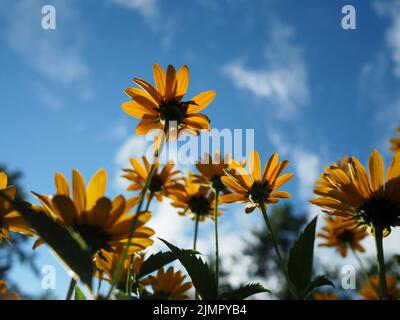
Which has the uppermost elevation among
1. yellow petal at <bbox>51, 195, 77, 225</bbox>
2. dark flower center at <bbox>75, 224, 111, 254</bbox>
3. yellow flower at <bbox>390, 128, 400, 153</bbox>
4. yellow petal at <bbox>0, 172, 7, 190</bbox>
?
yellow flower at <bbox>390, 128, 400, 153</bbox>

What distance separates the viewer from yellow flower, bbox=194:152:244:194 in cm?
197

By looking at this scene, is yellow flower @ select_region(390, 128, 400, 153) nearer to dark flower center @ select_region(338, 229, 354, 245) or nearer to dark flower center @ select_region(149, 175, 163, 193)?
dark flower center @ select_region(338, 229, 354, 245)

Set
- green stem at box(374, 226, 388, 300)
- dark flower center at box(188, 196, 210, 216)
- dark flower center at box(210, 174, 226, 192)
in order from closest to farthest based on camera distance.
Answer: green stem at box(374, 226, 388, 300)
dark flower center at box(210, 174, 226, 192)
dark flower center at box(188, 196, 210, 216)

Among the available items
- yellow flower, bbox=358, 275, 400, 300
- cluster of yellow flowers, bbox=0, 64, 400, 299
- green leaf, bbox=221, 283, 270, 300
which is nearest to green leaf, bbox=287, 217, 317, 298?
cluster of yellow flowers, bbox=0, 64, 400, 299

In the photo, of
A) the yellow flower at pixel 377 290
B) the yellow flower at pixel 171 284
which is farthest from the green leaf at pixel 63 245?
the yellow flower at pixel 377 290

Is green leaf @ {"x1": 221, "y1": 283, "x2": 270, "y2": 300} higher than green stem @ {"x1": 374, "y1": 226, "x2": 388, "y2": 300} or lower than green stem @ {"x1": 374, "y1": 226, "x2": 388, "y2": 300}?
lower

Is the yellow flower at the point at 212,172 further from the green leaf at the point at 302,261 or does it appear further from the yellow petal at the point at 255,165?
the green leaf at the point at 302,261

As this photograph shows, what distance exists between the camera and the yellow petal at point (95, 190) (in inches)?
34.1

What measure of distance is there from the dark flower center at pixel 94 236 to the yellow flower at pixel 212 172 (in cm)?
110

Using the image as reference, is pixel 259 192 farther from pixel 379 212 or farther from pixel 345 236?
pixel 345 236

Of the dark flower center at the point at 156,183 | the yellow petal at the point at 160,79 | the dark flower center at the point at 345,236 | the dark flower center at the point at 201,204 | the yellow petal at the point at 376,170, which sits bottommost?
the yellow petal at the point at 376,170

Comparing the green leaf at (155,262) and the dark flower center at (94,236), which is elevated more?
the dark flower center at (94,236)
